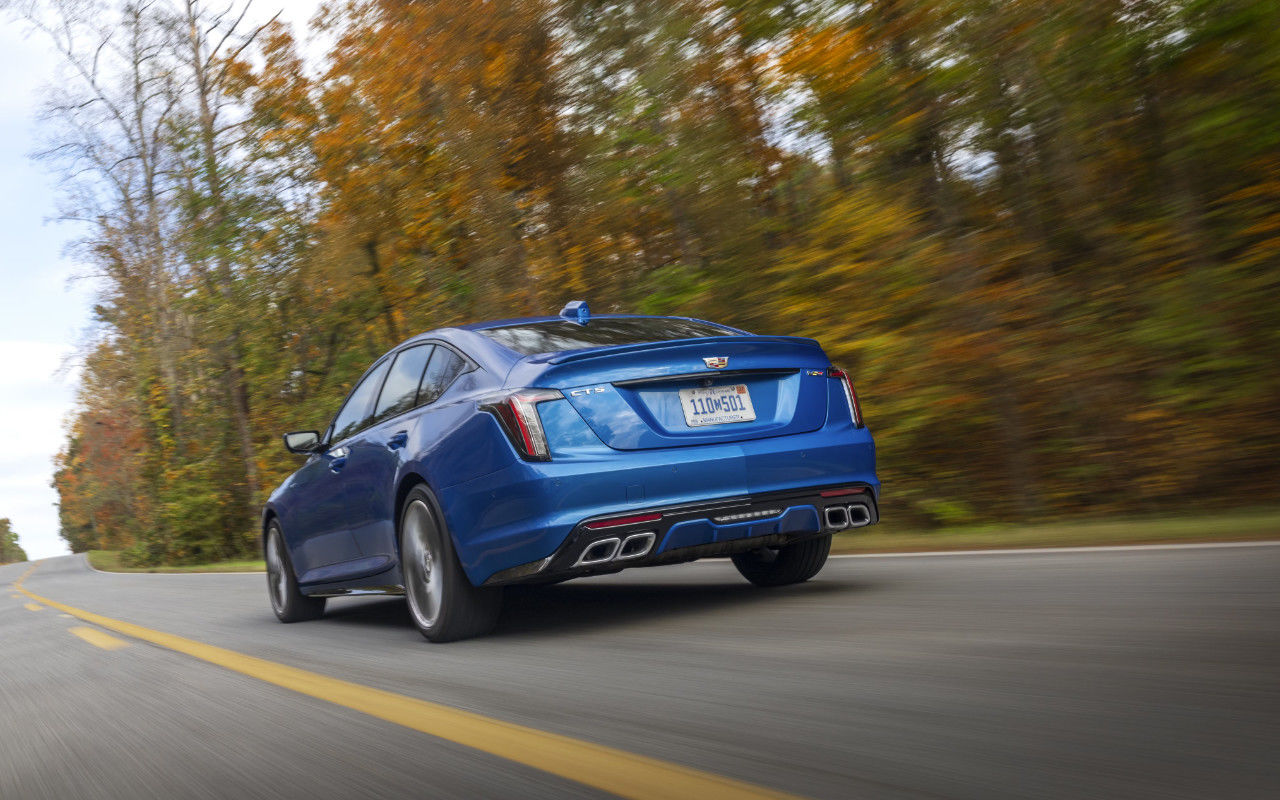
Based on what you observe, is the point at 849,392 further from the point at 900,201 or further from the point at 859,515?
the point at 900,201

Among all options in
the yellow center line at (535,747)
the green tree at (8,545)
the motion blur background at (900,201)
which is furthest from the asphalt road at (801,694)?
the green tree at (8,545)

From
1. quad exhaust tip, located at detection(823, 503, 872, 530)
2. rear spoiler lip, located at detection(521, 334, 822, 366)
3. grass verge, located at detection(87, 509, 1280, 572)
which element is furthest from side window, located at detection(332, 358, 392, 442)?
grass verge, located at detection(87, 509, 1280, 572)

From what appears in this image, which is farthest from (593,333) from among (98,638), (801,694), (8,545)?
(8,545)

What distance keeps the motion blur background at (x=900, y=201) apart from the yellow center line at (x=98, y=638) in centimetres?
587

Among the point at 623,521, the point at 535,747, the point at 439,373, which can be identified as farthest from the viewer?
the point at 439,373

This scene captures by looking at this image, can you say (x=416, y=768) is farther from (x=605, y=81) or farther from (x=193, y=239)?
(x=193, y=239)

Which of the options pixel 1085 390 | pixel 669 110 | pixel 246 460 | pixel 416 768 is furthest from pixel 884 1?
pixel 246 460

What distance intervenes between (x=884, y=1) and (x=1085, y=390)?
4384 mm

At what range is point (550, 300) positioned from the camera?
1515 centimetres

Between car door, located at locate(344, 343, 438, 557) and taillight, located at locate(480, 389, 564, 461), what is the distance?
92 cm

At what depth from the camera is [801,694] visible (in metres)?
3.40

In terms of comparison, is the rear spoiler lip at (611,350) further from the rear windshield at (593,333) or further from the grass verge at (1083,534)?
the grass verge at (1083,534)

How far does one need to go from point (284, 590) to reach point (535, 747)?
5199 millimetres

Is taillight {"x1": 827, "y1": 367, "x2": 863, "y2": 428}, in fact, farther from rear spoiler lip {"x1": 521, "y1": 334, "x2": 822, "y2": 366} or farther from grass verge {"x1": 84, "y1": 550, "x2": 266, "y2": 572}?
grass verge {"x1": 84, "y1": 550, "x2": 266, "y2": 572}
